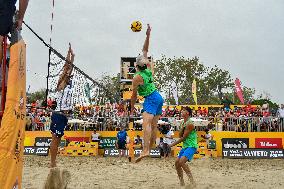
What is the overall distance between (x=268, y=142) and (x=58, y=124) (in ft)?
52.2

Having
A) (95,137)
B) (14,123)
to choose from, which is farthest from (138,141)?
(14,123)

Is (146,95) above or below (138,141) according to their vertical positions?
above

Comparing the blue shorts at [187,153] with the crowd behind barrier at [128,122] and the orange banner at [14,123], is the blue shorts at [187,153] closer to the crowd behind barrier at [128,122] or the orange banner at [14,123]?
the orange banner at [14,123]

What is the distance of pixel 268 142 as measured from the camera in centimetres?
2058

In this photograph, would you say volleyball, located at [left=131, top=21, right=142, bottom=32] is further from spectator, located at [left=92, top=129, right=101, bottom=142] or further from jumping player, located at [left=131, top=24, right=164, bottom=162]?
spectator, located at [left=92, top=129, right=101, bottom=142]

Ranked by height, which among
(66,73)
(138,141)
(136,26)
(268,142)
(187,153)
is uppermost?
(136,26)

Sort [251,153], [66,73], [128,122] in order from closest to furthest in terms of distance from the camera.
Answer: [66,73] < [251,153] < [128,122]

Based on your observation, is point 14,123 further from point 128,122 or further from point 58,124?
point 128,122

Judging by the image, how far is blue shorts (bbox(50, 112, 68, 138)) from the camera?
7.08 m

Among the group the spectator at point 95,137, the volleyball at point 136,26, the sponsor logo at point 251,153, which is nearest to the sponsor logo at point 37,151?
the spectator at point 95,137

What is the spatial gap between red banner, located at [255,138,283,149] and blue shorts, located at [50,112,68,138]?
15.3 metres

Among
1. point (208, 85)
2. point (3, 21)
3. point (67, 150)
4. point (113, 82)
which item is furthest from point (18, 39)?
point (113, 82)

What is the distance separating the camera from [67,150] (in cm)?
1925

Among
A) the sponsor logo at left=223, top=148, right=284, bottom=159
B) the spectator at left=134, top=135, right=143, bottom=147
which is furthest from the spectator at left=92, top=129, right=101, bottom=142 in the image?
the sponsor logo at left=223, top=148, right=284, bottom=159
